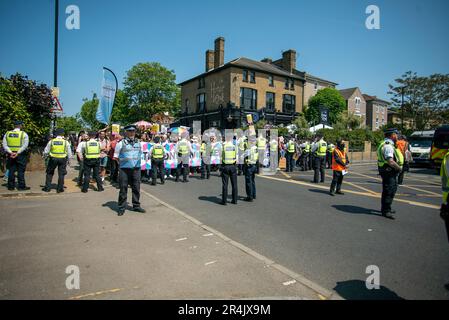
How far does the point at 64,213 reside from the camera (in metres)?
6.41

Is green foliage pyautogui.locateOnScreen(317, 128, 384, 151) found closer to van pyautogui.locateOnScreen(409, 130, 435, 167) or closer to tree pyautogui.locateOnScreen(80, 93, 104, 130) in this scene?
van pyautogui.locateOnScreen(409, 130, 435, 167)

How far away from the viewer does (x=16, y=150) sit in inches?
Answer: 329

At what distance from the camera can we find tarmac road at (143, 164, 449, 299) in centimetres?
351

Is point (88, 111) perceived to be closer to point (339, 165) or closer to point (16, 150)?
point (16, 150)

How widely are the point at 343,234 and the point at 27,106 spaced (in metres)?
13.1

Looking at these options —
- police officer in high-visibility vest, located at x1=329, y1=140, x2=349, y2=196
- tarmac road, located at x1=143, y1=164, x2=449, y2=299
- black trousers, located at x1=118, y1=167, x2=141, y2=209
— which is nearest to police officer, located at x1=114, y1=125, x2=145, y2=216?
black trousers, located at x1=118, y1=167, x2=141, y2=209

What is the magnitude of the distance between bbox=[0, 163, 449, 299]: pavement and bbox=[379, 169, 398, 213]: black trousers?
1.27 ft

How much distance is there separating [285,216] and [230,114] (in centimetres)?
2954

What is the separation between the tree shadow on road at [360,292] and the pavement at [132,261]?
7.3 inches

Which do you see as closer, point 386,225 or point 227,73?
point 386,225

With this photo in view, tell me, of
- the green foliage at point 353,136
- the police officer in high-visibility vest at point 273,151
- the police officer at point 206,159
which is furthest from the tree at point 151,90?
the police officer at point 206,159

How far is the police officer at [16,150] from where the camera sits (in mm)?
8305
